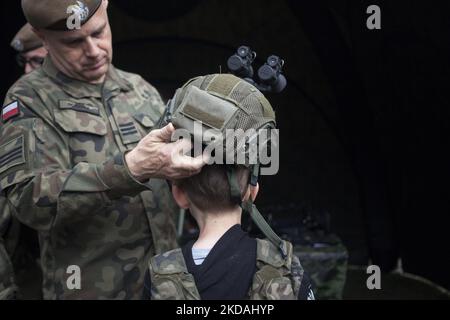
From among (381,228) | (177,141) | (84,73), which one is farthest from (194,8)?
(177,141)

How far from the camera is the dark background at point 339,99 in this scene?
4559 mm

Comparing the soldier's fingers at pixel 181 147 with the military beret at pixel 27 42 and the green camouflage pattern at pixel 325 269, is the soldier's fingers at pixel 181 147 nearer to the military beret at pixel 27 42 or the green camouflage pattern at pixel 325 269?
the military beret at pixel 27 42

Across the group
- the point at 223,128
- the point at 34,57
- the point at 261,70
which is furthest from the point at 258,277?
the point at 34,57

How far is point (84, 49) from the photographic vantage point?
8.27ft

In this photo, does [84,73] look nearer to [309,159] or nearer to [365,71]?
[365,71]

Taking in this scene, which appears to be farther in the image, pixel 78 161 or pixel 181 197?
pixel 78 161

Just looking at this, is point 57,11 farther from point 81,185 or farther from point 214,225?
point 214,225

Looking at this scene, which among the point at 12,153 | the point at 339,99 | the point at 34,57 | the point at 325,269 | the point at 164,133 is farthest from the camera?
the point at 339,99

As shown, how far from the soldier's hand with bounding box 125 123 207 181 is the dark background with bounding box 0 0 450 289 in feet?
8.46

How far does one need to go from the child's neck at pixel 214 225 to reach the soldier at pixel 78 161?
370 mm

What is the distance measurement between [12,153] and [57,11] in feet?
1.59

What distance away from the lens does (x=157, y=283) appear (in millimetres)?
1961

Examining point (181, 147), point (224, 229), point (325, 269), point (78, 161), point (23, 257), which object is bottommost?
point (325, 269)

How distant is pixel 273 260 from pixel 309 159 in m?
3.48
